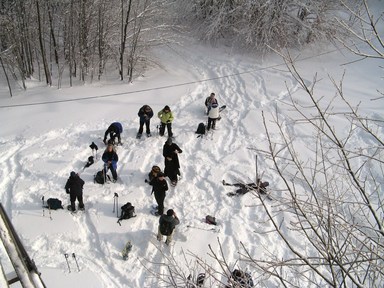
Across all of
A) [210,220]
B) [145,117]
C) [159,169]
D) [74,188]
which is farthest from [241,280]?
[145,117]

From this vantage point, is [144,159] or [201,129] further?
[201,129]

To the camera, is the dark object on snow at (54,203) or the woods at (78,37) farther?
the woods at (78,37)

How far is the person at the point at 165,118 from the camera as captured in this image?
10672 mm

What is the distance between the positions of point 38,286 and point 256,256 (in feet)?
20.3

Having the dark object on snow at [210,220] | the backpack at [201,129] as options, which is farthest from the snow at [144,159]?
the backpack at [201,129]

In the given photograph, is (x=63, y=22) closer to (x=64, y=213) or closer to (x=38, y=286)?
(x=64, y=213)

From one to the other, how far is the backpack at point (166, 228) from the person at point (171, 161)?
212 centimetres

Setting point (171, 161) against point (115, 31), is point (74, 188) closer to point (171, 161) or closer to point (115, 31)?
point (171, 161)

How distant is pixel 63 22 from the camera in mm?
15031

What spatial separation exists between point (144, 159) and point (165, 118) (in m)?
1.44

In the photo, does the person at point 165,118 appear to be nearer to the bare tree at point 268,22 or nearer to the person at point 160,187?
the person at point 160,187

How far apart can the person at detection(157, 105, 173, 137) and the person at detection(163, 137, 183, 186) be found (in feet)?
5.47

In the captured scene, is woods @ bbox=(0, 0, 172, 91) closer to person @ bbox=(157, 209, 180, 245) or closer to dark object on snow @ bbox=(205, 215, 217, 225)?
dark object on snow @ bbox=(205, 215, 217, 225)

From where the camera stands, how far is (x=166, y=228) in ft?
24.0
